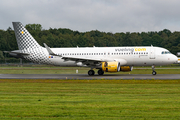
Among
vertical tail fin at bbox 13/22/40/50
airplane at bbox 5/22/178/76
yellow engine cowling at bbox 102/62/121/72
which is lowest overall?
yellow engine cowling at bbox 102/62/121/72

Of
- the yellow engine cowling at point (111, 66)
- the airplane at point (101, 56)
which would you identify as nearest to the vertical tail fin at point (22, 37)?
the airplane at point (101, 56)

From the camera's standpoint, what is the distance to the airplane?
3694 cm

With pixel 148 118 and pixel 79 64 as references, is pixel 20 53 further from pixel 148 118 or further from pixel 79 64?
pixel 148 118

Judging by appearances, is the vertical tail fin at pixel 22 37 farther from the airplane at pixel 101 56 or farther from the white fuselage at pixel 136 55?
the white fuselage at pixel 136 55

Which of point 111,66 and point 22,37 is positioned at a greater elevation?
point 22,37

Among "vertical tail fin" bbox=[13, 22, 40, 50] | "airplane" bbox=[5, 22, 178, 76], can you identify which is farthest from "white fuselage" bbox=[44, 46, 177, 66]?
"vertical tail fin" bbox=[13, 22, 40, 50]

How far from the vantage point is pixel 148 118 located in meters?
10.7

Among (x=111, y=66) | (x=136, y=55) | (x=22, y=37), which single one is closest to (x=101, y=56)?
(x=111, y=66)

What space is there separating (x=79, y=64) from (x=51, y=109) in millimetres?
25536

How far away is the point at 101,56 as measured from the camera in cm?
3881

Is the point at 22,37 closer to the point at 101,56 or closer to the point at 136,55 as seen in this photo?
the point at 101,56

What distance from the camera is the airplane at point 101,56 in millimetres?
36938

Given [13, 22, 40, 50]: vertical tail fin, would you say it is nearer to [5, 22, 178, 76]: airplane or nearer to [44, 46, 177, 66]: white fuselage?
[5, 22, 178, 76]: airplane

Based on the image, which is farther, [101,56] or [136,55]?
[101,56]
